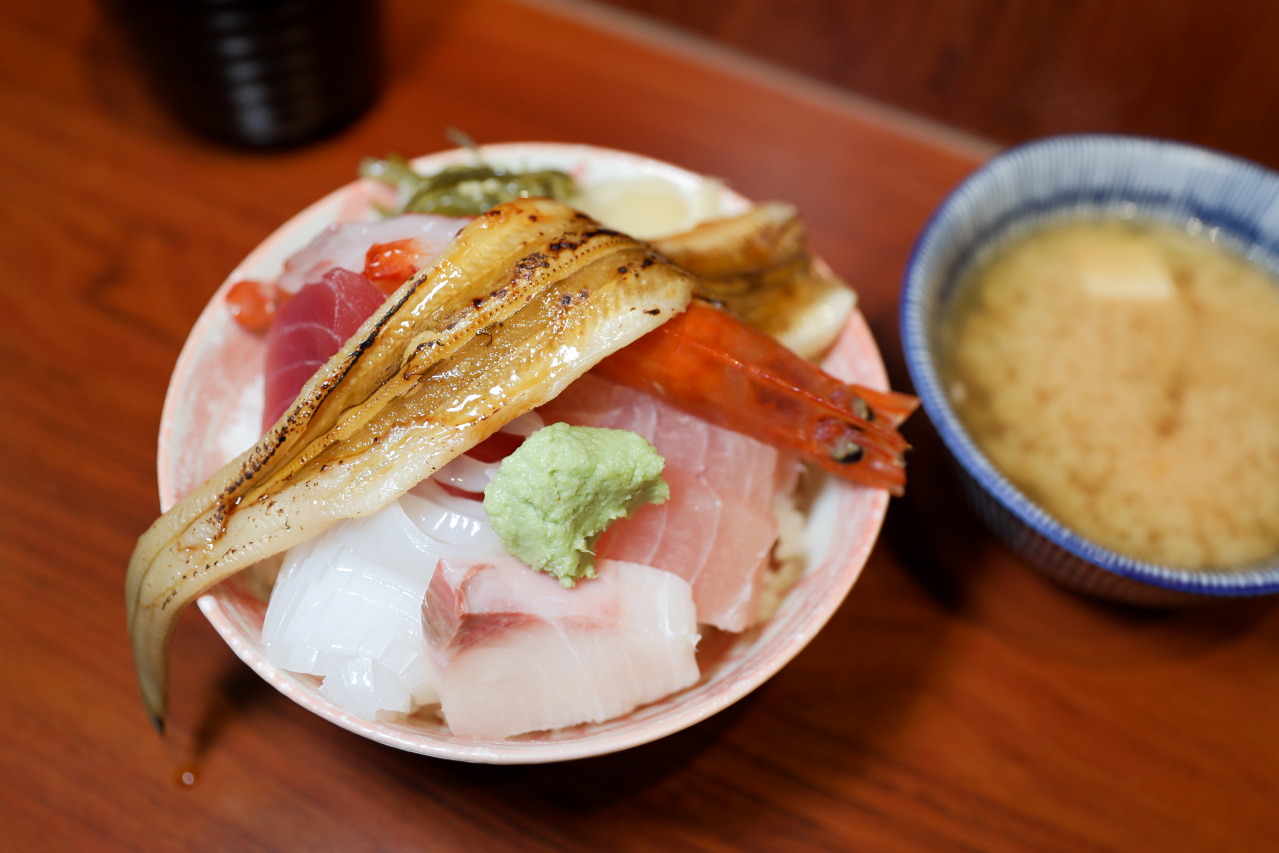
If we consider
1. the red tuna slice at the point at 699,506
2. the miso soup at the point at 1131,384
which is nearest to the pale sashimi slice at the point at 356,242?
the red tuna slice at the point at 699,506

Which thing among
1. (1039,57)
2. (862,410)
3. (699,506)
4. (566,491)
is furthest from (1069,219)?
(566,491)

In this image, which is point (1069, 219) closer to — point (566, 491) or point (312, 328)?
point (566, 491)

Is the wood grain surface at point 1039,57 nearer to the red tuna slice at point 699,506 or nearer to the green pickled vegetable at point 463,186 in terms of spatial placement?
the green pickled vegetable at point 463,186

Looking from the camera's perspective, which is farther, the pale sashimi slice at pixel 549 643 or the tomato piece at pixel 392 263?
the tomato piece at pixel 392 263

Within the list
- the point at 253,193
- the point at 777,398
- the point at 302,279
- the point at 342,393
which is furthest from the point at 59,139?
the point at 777,398

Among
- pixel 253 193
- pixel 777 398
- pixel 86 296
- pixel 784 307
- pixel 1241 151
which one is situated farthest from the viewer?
pixel 1241 151

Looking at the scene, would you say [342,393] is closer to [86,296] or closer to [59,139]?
[86,296]

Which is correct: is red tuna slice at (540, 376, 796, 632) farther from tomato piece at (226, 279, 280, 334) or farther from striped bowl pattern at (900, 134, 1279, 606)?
tomato piece at (226, 279, 280, 334)
